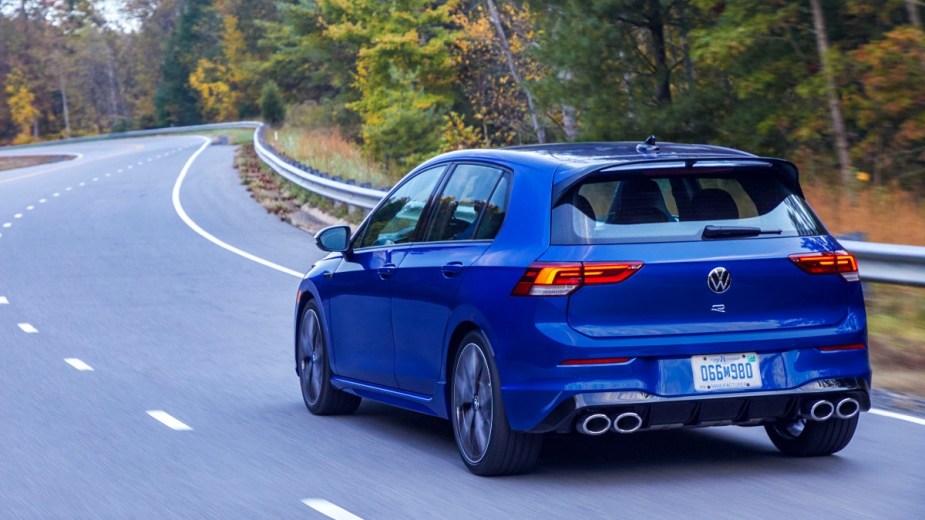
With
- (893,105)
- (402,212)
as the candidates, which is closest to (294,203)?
(893,105)

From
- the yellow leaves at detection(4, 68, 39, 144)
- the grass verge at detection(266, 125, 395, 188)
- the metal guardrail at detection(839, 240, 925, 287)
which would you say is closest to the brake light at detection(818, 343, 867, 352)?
the metal guardrail at detection(839, 240, 925, 287)

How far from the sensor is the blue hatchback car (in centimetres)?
669

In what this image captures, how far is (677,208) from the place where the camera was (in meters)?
7.01

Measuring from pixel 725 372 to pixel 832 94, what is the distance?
15909 millimetres

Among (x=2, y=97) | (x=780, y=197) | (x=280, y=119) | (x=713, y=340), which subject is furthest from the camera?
(x=2, y=97)

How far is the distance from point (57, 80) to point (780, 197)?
146800 mm

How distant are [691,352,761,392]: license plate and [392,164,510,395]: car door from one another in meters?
1.24

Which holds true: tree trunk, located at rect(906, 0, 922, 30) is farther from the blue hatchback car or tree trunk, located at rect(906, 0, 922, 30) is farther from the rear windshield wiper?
the rear windshield wiper

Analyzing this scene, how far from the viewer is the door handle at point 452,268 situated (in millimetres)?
7383

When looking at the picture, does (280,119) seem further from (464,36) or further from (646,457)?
(646,457)

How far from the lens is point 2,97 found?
142 metres

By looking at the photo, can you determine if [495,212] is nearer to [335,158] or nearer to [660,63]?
[660,63]

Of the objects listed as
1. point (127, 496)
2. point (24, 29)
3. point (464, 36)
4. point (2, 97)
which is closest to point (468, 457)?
point (127, 496)

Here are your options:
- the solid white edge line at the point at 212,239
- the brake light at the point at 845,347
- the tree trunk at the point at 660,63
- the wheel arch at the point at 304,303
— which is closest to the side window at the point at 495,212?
the brake light at the point at 845,347
